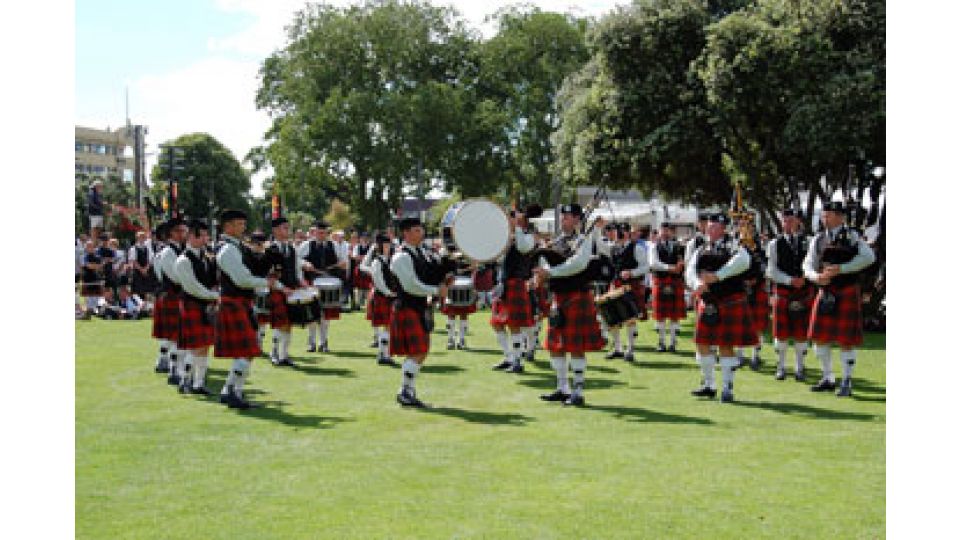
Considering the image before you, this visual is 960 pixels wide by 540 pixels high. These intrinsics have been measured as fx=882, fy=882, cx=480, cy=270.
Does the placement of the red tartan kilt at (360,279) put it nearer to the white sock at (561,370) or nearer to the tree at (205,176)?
the white sock at (561,370)

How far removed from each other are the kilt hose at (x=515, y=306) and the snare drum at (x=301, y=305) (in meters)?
2.33

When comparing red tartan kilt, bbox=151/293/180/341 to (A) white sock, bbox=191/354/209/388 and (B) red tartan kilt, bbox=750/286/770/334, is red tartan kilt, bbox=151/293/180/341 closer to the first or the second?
(A) white sock, bbox=191/354/209/388

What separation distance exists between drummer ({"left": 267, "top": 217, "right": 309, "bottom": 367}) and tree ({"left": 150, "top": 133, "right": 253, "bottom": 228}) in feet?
171

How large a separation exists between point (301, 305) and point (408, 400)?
2449mm

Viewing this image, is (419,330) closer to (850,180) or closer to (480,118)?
(850,180)

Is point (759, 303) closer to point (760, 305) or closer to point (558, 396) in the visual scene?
point (760, 305)

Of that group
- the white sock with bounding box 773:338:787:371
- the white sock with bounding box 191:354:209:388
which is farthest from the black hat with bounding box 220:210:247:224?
the white sock with bounding box 773:338:787:371

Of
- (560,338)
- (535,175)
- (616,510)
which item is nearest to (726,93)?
(560,338)

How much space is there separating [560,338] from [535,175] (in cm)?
3278

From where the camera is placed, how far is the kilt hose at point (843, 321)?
877 centimetres

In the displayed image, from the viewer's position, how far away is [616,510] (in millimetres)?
5137

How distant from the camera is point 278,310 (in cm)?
1138

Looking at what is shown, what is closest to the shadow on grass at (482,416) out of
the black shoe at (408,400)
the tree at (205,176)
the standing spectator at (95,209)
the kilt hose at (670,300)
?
the black shoe at (408,400)

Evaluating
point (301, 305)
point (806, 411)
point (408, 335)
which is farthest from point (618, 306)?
point (301, 305)
